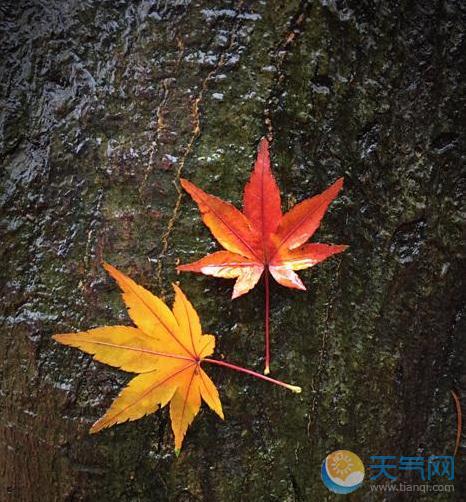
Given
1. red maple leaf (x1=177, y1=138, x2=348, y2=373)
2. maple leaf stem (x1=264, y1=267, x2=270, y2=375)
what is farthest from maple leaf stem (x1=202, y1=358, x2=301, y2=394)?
red maple leaf (x1=177, y1=138, x2=348, y2=373)

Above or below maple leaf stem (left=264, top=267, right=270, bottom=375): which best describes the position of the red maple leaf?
above
